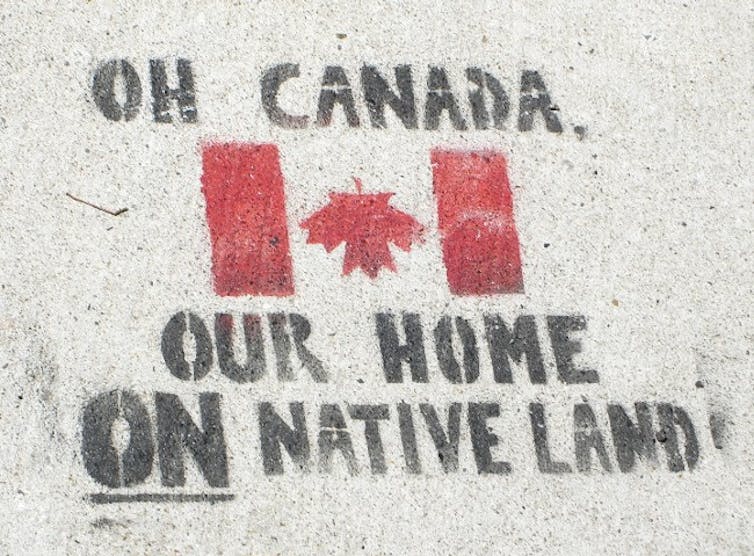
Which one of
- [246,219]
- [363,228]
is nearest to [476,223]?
[363,228]

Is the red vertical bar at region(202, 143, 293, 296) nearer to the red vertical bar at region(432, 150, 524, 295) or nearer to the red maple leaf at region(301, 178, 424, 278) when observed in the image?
the red maple leaf at region(301, 178, 424, 278)

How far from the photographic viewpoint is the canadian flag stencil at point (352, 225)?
3.21 meters

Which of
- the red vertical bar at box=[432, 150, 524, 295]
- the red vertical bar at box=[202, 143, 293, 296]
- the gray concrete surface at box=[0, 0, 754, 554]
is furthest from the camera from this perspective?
the red vertical bar at box=[432, 150, 524, 295]

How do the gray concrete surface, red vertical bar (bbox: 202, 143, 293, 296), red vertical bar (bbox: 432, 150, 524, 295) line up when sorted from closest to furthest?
1. the gray concrete surface
2. red vertical bar (bbox: 202, 143, 293, 296)
3. red vertical bar (bbox: 432, 150, 524, 295)

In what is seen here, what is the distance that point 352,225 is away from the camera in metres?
3.29

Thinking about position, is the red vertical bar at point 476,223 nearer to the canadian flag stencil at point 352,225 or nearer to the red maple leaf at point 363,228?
the canadian flag stencil at point 352,225

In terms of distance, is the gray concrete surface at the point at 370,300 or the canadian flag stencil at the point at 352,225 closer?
the gray concrete surface at the point at 370,300

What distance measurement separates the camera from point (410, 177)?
3.36 metres

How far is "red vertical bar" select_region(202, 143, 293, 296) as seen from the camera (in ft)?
10.5

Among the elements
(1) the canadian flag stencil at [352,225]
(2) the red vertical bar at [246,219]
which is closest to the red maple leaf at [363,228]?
(1) the canadian flag stencil at [352,225]

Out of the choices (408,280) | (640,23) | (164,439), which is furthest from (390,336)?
(640,23)

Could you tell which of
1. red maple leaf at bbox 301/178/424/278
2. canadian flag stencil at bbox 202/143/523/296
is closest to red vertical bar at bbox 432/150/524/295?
canadian flag stencil at bbox 202/143/523/296

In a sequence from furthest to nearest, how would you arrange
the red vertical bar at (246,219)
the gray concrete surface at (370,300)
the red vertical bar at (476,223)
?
the red vertical bar at (476,223) → the red vertical bar at (246,219) → the gray concrete surface at (370,300)

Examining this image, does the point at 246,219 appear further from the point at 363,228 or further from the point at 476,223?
the point at 476,223
